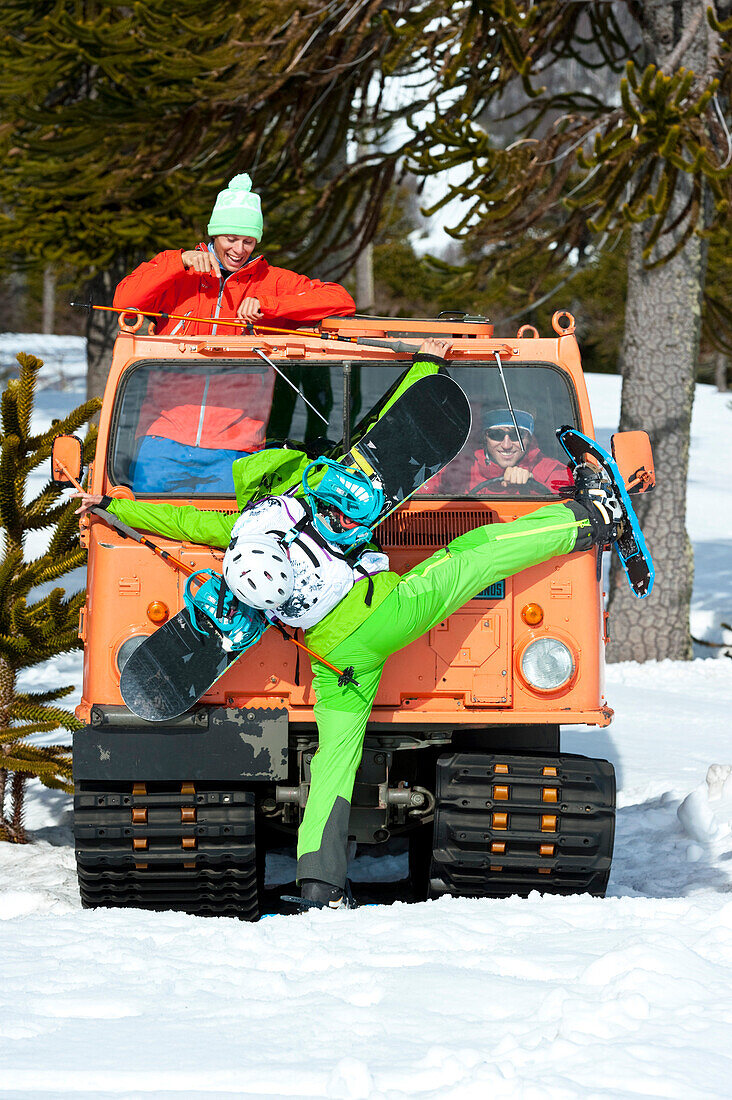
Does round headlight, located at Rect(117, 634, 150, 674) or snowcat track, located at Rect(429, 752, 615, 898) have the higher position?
round headlight, located at Rect(117, 634, 150, 674)

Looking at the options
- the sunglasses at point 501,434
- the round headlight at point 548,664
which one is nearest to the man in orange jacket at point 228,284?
the sunglasses at point 501,434

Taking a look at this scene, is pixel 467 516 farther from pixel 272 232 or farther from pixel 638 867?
pixel 272 232

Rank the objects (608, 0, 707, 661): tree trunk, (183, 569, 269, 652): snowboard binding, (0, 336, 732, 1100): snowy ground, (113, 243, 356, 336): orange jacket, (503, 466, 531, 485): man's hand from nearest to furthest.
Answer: (0, 336, 732, 1100): snowy ground
(183, 569, 269, 652): snowboard binding
(503, 466, 531, 485): man's hand
(113, 243, 356, 336): orange jacket
(608, 0, 707, 661): tree trunk

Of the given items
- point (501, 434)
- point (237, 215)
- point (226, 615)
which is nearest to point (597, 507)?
point (501, 434)

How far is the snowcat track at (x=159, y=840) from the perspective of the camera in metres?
4.63

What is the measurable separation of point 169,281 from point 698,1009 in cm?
395

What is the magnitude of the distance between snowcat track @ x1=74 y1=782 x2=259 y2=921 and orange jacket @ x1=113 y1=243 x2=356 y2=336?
7.01ft

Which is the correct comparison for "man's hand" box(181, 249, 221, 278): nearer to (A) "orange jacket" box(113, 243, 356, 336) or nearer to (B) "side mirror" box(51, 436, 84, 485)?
(A) "orange jacket" box(113, 243, 356, 336)

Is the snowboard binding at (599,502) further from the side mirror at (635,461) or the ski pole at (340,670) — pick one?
the ski pole at (340,670)

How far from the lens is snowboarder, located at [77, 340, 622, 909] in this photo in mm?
4418

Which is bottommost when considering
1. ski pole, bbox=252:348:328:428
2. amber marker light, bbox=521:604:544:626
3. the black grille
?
amber marker light, bbox=521:604:544:626

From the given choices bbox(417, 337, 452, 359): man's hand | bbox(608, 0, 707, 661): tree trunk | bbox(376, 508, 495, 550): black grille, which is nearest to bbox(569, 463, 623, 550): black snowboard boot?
bbox(376, 508, 495, 550): black grille

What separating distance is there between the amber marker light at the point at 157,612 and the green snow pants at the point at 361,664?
0.61m

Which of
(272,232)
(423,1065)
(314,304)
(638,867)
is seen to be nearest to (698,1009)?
(423,1065)
